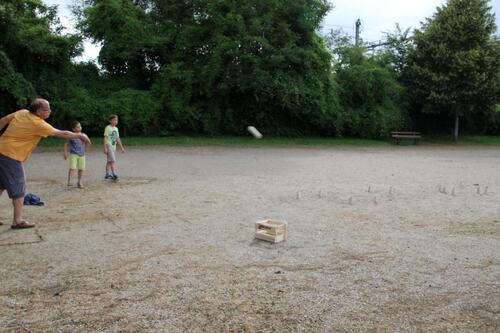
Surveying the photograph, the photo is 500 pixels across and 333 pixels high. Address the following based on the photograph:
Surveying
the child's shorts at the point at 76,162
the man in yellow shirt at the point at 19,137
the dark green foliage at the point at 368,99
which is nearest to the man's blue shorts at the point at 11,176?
the man in yellow shirt at the point at 19,137

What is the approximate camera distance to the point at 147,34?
22.6m

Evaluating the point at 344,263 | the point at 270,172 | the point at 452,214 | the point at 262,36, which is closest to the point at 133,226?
the point at 344,263

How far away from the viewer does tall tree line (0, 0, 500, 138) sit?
20484 millimetres

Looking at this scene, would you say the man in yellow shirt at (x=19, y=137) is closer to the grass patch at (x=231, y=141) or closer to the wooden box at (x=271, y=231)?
the wooden box at (x=271, y=231)

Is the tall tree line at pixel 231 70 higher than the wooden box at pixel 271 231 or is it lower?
higher

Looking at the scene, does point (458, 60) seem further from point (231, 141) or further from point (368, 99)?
point (231, 141)

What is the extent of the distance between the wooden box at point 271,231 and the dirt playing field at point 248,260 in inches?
3.8

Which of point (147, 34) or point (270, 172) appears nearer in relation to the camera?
point (270, 172)

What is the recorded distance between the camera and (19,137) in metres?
5.67

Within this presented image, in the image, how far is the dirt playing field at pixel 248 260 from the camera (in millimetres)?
3510

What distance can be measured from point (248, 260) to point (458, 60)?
2286 cm

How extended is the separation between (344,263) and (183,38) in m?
19.8

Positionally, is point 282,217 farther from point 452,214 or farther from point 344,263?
point 452,214

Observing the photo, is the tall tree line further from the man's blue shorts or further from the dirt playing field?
the man's blue shorts
